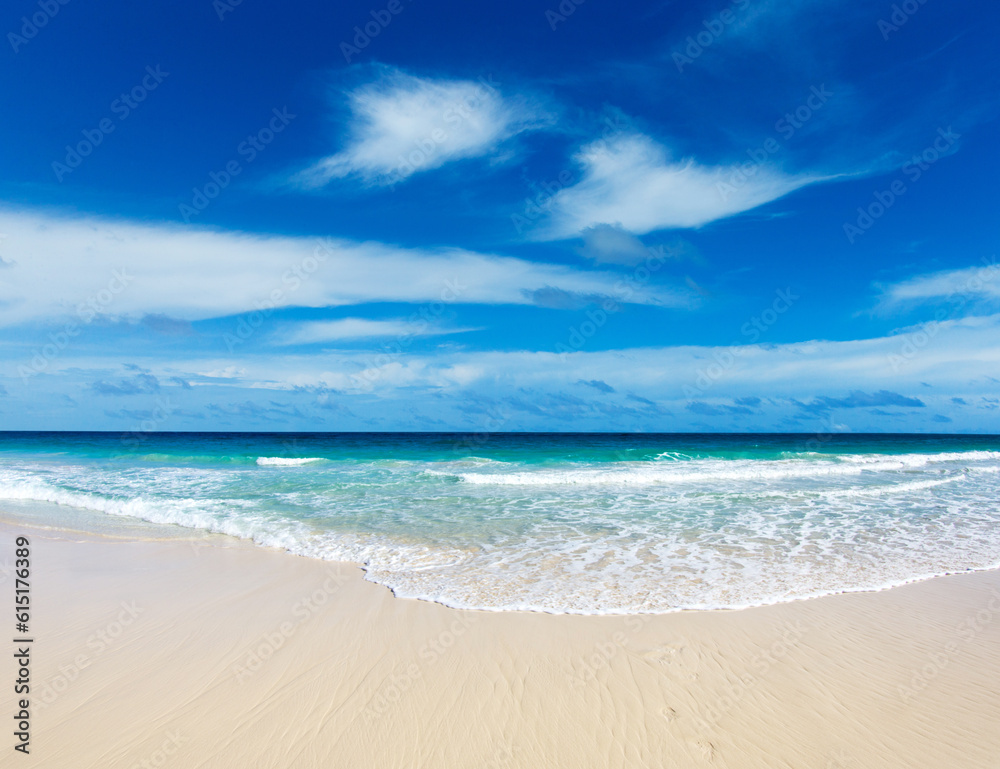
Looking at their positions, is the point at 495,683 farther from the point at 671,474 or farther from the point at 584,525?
the point at 671,474

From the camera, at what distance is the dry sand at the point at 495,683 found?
11.9 ft

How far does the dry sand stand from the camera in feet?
11.9

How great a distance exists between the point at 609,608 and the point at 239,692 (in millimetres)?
3837

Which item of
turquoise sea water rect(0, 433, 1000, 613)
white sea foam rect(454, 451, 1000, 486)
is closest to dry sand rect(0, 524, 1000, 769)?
turquoise sea water rect(0, 433, 1000, 613)

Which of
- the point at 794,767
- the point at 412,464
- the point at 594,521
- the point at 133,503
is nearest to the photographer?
the point at 794,767

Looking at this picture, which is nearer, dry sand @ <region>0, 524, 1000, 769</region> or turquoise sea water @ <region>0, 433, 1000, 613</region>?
dry sand @ <region>0, 524, 1000, 769</region>

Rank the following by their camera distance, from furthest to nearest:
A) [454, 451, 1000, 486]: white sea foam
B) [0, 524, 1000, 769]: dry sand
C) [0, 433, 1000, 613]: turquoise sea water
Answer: [454, 451, 1000, 486]: white sea foam, [0, 433, 1000, 613]: turquoise sea water, [0, 524, 1000, 769]: dry sand

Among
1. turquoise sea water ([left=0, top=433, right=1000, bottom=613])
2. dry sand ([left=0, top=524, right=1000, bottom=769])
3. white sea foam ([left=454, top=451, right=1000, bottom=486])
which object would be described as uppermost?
white sea foam ([left=454, top=451, right=1000, bottom=486])

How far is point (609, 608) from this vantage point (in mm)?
6141

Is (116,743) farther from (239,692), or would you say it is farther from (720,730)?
(720,730)

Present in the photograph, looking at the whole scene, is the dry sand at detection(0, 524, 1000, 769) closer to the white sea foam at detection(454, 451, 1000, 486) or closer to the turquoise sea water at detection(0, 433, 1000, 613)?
the turquoise sea water at detection(0, 433, 1000, 613)

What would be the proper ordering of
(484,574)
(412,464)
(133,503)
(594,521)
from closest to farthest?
(484,574), (594,521), (133,503), (412,464)

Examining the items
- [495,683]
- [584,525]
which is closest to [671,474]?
[584,525]

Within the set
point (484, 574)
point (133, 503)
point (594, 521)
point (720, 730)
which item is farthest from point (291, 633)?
point (133, 503)
